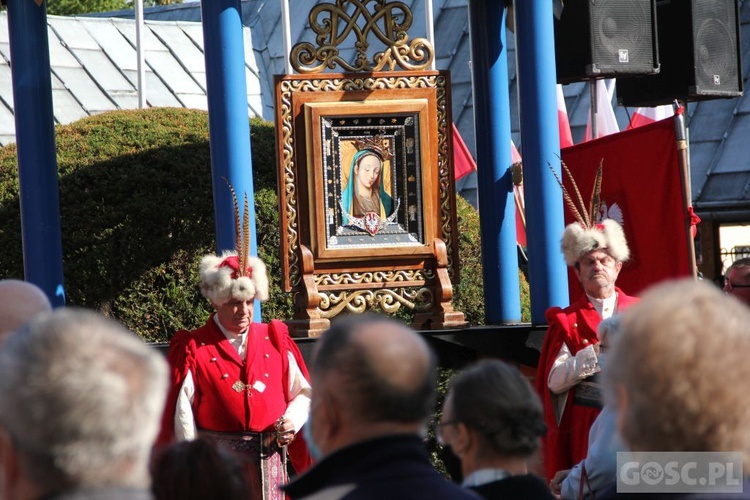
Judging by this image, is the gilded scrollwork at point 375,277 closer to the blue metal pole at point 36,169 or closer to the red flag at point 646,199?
the red flag at point 646,199

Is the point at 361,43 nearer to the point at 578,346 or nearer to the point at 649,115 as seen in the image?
the point at 578,346

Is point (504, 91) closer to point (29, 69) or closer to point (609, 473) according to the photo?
point (29, 69)

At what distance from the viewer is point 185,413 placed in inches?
203

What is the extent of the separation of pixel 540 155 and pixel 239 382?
7.31ft

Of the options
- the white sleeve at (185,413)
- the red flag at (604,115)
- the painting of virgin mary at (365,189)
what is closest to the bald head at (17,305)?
the white sleeve at (185,413)

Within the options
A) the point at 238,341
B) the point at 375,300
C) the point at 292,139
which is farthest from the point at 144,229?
the point at 238,341

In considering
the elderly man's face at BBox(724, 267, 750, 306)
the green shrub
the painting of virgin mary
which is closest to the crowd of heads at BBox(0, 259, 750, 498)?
the elderly man's face at BBox(724, 267, 750, 306)

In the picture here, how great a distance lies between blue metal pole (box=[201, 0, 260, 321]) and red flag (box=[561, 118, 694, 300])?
2.07 meters

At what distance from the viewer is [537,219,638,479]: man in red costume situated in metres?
5.14

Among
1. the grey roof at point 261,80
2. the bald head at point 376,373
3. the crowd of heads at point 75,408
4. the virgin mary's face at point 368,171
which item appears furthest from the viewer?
Answer: the grey roof at point 261,80

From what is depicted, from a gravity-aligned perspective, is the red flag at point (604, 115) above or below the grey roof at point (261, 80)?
below

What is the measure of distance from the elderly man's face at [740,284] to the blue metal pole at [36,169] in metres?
3.36

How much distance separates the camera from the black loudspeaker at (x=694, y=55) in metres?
8.40

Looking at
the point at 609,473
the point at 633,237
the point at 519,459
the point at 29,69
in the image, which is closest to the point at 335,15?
the point at 29,69
